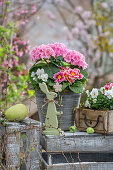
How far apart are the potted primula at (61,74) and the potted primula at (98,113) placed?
0.09m

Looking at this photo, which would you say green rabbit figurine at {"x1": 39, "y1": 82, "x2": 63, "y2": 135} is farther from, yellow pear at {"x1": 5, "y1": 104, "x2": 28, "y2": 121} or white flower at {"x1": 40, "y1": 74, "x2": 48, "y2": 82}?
yellow pear at {"x1": 5, "y1": 104, "x2": 28, "y2": 121}

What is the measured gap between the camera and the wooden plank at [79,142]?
2.12 metres

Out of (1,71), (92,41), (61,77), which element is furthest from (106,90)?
(92,41)

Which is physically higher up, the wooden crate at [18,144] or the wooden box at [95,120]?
the wooden box at [95,120]

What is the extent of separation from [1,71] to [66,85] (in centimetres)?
197

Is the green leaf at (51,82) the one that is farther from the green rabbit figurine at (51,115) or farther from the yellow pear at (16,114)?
the yellow pear at (16,114)

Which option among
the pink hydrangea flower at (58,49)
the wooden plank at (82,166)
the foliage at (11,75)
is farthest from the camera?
the foliage at (11,75)

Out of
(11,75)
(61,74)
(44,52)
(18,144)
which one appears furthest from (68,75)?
(11,75)

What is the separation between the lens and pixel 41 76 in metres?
2.21

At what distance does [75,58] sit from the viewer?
2264 mm

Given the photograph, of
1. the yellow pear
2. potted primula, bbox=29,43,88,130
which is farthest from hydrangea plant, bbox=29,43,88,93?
the yellow pear

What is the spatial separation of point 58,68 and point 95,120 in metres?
0.50

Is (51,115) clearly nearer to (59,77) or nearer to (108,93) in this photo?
(59,77)

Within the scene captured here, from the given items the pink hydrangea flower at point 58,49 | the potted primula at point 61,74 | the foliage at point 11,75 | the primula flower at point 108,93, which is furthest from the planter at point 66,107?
the foliage at point 11,75
